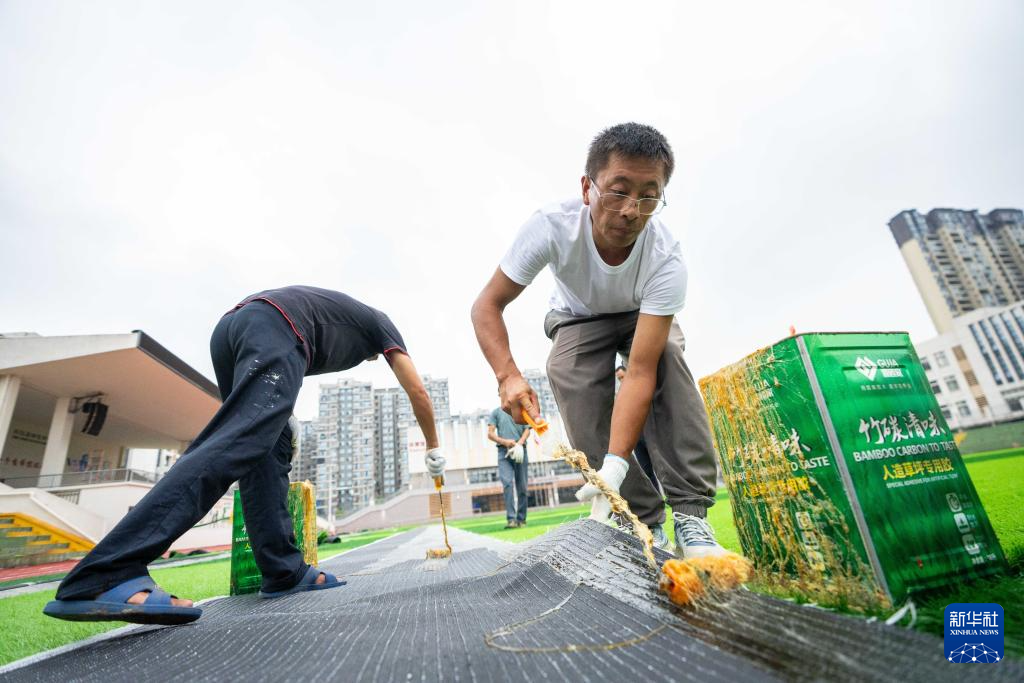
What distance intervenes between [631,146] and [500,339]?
94 centimetres

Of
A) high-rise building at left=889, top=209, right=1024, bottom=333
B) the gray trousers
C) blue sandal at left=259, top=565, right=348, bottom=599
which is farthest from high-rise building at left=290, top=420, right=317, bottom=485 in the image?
high-rise building at left=889, top=209, right=1024, bottom=333

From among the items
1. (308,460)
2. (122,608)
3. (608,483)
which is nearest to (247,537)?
(122,608)

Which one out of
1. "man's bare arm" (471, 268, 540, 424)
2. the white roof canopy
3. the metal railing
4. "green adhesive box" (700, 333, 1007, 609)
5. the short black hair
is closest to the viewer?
"green adhesive box" (700, 333, 1007, 609)

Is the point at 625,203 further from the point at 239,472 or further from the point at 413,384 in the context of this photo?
the point at 239,472

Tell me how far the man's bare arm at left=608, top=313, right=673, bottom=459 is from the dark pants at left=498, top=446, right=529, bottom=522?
527cm

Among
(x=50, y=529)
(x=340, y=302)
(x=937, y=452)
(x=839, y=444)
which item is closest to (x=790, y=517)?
(x=839, y=444)

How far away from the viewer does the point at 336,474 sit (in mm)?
77500

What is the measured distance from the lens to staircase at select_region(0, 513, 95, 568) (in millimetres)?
12242

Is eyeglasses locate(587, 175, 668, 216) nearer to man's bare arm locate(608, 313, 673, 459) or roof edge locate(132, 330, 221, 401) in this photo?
man's bare arm locate(608, 313, 673, 459)

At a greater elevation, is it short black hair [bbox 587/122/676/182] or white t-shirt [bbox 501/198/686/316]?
short black hair [bbox 587/122/676/182]

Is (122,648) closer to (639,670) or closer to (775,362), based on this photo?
(639,670)

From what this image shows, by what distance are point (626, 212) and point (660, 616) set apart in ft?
4.47

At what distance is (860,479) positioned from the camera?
1135 millimetres

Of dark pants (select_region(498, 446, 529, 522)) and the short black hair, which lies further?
dark pants (select_region(498, 446, 529, 522))
